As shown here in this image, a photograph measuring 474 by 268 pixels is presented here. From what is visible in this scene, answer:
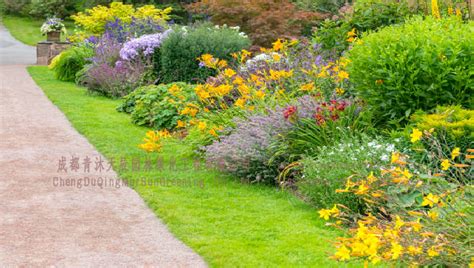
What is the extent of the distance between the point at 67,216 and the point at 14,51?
23591mm

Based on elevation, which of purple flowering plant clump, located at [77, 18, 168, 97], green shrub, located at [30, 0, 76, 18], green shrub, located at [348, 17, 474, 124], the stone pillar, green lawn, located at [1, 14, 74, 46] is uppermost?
green shrub, located at [348, 17, 474, 124]

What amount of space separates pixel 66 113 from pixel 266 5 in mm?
7004

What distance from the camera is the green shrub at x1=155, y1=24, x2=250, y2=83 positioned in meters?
13.0

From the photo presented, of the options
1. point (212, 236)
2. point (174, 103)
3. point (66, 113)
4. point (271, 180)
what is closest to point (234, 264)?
point (212, 236)

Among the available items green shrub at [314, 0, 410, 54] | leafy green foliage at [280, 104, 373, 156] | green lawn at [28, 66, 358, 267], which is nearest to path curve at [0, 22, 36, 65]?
green shrub at [314, 0, 410, 54]

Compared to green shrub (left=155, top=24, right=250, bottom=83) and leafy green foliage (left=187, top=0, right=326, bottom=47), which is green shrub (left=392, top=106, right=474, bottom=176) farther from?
leafy green foliage (left=187, top=0, right=326, bottom=47)

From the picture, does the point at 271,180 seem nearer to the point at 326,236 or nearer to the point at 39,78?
the point at 326,236

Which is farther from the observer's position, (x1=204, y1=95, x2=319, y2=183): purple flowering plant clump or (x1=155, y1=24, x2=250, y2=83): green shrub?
(x1=155, y1=24, x2=250, y2=83): green shrub

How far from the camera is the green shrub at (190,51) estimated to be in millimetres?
13039

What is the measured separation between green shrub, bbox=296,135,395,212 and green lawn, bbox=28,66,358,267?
8.2 inches

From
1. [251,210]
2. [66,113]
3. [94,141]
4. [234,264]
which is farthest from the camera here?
[66,113]

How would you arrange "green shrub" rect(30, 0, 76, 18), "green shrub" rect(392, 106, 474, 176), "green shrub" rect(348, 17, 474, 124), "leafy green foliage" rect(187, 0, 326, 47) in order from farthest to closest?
"green shrub" rect(30, 0, 76, 18), "leafy green foliage" rect(187, 0, 326, 47), "green shrub" rect(348, 17, 474, 124), "green shrub" rect(392, 106, 474, 176)

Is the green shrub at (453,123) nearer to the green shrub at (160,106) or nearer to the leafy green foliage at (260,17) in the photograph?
the green shrub at (160,106)

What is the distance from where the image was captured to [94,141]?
918cm
